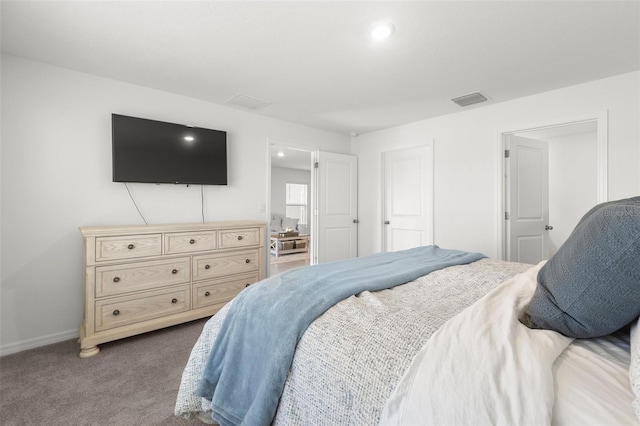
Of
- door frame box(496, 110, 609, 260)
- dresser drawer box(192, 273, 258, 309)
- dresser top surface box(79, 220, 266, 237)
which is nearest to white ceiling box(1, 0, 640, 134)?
door frame box(496, 110, 609, 260)

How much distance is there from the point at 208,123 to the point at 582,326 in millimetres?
3540

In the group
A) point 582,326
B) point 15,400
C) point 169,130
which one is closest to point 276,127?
point 169,130

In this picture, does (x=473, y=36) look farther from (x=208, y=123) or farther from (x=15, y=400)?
(x=15, y=400)

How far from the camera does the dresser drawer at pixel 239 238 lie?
9.87 feet

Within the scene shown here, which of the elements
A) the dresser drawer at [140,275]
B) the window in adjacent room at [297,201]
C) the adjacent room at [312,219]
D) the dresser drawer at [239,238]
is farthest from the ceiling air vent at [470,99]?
the window in adjacent room at [297,201]

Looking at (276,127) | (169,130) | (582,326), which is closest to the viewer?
(582,326)

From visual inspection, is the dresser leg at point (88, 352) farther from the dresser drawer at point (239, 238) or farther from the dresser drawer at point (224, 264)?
the dresser drawer at point (239, 238)

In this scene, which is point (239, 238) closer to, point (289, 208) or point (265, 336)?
point (265, 336)

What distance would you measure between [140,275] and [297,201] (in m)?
7.02

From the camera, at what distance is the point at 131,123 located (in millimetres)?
2768

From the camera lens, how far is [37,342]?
2453 mm

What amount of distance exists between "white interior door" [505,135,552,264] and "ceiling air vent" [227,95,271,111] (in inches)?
114

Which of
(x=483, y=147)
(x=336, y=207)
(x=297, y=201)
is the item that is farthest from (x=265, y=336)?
(x=297, y=201)

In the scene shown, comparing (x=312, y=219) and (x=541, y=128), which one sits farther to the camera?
(x=312, y=219)
